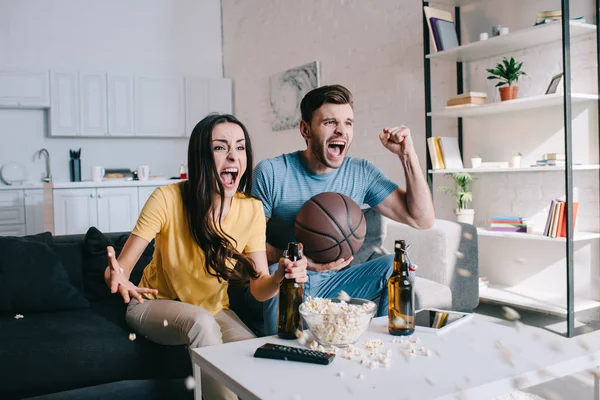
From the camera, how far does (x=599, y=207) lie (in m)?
3.36

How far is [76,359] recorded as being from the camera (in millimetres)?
1908

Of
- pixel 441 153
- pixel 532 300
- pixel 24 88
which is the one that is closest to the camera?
pixel 532 300

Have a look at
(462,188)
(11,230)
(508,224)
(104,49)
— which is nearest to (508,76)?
(462,188)

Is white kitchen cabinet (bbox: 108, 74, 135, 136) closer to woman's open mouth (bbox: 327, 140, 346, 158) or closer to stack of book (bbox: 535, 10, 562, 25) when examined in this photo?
stack of book (bbox: 535, 10, 562, 25)

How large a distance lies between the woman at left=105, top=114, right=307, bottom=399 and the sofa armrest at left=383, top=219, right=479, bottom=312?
3.68 feet

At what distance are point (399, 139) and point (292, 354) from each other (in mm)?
1101

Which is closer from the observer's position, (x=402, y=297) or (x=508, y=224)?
(x=402, y=297)

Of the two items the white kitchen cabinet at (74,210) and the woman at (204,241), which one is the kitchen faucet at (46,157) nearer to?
the white kitchen cabinet at (74,210)

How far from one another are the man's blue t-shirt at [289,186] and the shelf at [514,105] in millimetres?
1447

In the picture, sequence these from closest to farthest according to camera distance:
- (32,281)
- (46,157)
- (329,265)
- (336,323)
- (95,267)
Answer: (336,323)
(329,265)
(32,281)
(95,267)
(46,157)

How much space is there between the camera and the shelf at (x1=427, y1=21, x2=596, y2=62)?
3.24m

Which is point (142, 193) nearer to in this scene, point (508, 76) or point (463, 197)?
point (463, 197)

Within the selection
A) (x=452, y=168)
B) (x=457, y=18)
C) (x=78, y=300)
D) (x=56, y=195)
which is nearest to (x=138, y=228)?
(x=78, y=300)

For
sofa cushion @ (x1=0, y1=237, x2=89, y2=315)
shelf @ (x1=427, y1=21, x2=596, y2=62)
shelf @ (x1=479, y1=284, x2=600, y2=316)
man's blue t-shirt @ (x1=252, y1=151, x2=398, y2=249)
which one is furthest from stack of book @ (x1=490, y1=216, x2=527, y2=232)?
sofa cushion @ (x1=0, y1=237, x2=89, y2=315)
